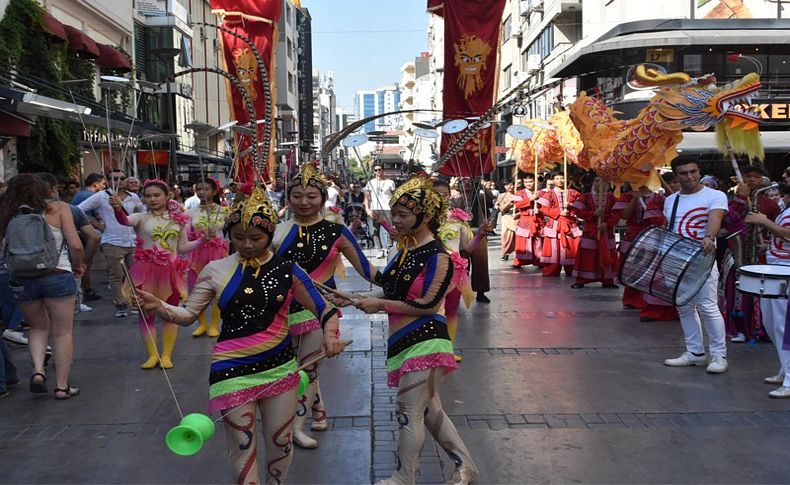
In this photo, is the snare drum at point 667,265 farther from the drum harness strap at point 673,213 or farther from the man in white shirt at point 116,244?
the man in white shirt at point 116,244

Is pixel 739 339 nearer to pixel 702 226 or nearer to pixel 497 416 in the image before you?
pixel 702 226

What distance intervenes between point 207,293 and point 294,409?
2.19ft

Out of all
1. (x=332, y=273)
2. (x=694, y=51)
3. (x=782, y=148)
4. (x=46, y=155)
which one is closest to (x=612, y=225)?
(x=332, y=273)

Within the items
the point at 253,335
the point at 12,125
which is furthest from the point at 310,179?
the point at 12,125

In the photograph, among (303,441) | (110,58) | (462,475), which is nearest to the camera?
(462,475)

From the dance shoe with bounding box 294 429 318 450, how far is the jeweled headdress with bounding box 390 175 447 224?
1.65 metres

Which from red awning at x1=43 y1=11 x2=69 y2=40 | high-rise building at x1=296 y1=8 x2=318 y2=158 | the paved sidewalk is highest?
high-rise building at x1=296 y1=8 x2=318 y2=158

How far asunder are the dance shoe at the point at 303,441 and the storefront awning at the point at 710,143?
20763 mm

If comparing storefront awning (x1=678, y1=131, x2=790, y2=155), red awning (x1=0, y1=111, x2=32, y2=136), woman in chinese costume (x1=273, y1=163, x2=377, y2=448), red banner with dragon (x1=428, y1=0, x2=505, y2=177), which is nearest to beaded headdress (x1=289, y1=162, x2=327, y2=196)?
woman in chinese costume (x1=273, y1=163, x2=377, y2=448)

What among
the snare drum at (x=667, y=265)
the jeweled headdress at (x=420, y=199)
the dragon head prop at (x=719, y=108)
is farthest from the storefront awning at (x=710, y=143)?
the jeweled headdress at (x=420, y=199)

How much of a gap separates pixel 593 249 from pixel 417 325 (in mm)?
8465

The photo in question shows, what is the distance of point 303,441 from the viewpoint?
498cm

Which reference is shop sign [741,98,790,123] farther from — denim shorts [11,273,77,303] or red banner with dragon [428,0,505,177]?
denim shorts [11,273,77,303]

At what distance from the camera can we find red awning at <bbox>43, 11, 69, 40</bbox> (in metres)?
18.2
